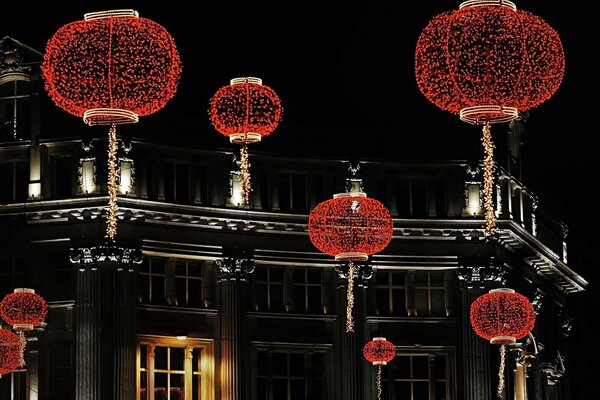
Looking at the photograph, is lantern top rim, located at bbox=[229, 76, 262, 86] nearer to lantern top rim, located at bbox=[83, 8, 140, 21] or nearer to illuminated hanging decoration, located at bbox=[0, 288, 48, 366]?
lantern top rim, located at bbox=[83, 8, 140, 21]

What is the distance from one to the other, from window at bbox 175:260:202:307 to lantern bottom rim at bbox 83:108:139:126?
96.5ft

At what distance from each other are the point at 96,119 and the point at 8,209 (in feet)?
95.9

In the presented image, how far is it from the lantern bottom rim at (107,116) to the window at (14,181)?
28.9 meters

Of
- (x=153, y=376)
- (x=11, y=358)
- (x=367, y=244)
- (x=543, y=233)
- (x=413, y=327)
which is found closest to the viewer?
(x=367, y=244)

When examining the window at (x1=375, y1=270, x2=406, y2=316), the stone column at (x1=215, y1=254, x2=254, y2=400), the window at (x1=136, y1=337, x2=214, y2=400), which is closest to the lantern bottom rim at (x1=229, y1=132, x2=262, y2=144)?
the window at (x1=136, y1=337, x2=214, y2=400)

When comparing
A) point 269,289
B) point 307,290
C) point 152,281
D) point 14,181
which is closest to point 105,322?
point 152,281

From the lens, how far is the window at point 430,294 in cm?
5959

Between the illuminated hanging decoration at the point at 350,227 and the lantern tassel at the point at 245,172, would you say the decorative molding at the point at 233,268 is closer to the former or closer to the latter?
the lantern tassel at the point at 245,172

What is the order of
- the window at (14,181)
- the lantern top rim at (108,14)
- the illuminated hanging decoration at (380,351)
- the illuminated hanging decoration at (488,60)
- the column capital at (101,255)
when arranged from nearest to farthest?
the illuminated hanging decoration at (488,60), the lantern top rim at (108,14), the column capital at (101,255), the illuminated hanging decoration at (380,351), the window at (14,181)

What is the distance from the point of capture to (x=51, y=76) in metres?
28.1

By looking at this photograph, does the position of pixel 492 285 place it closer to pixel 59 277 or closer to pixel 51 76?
pixel 59 277

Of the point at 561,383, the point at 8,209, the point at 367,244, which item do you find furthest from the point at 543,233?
the point at 367,244

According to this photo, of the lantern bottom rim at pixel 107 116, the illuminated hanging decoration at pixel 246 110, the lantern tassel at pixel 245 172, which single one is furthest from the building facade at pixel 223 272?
the lantern bottom rim at pixel 107 116

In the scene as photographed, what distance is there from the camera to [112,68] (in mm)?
26984
